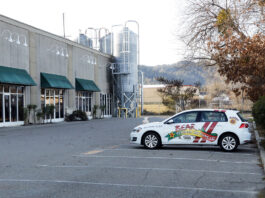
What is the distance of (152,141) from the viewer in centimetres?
1421

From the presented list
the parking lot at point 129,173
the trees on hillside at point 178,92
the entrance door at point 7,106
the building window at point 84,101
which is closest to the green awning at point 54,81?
the building window at point 84,101

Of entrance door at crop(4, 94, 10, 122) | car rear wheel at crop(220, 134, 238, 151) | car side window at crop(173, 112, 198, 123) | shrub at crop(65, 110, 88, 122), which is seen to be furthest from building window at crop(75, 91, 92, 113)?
car rear wheel at crop(220, 134, 238, 151)

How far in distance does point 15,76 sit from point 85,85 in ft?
44.2

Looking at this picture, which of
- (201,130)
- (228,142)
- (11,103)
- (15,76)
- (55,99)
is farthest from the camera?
(55,99)

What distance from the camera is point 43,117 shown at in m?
32.1

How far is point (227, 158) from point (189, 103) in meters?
33.1

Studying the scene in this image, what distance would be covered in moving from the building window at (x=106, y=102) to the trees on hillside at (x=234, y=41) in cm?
2458

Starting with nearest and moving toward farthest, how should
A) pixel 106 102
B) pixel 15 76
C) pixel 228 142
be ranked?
pixel 228 142
pixel 15 76
pixel 106 102

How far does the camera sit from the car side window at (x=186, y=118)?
554 inches

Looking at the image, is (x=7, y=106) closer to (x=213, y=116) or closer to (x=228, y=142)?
(x=213, y=116)

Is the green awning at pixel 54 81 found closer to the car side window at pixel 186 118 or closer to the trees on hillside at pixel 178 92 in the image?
the trees on hillside at pixel 178 92

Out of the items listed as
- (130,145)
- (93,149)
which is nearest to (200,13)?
(130,145)

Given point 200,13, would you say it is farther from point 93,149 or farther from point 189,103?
point 189,103

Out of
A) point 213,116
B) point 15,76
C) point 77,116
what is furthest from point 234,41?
point 77,116
